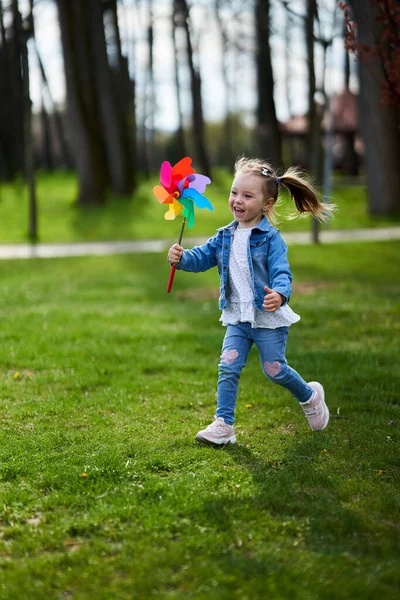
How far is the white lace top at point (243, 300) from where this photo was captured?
4414 millimetres

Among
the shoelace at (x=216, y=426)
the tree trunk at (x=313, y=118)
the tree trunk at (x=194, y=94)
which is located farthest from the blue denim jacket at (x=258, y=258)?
the tree trunk at (x=194, y=94)

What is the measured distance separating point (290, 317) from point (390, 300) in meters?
5.30

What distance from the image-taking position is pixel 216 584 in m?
2.88

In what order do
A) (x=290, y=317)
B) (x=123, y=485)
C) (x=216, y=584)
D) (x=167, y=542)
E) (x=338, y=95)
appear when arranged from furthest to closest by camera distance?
(x=338, y=95), (x=290, y=317), (x=123, y=485), (x=167, y=542), (x=216, y=584)

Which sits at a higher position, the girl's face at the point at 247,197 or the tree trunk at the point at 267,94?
the tree trunk at the point at 267,94

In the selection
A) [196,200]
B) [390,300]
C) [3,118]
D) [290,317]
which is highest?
[3,118]

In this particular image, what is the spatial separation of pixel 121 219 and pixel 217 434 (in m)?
16.9

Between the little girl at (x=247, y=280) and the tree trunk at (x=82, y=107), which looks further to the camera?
the tree trunk at (x=82, y=107)

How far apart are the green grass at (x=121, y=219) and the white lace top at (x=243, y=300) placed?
992 centimetres

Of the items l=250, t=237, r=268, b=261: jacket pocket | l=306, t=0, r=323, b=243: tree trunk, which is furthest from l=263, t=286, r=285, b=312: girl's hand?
l=306, t=0, r=323, b=243: tree trunk

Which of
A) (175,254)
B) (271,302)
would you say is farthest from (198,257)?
(271,302)

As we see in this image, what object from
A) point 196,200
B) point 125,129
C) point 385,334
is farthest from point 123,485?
point 125,129

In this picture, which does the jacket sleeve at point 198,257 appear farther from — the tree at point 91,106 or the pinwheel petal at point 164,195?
the tree at point 91,106

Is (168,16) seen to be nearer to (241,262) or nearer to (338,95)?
(338,95)
